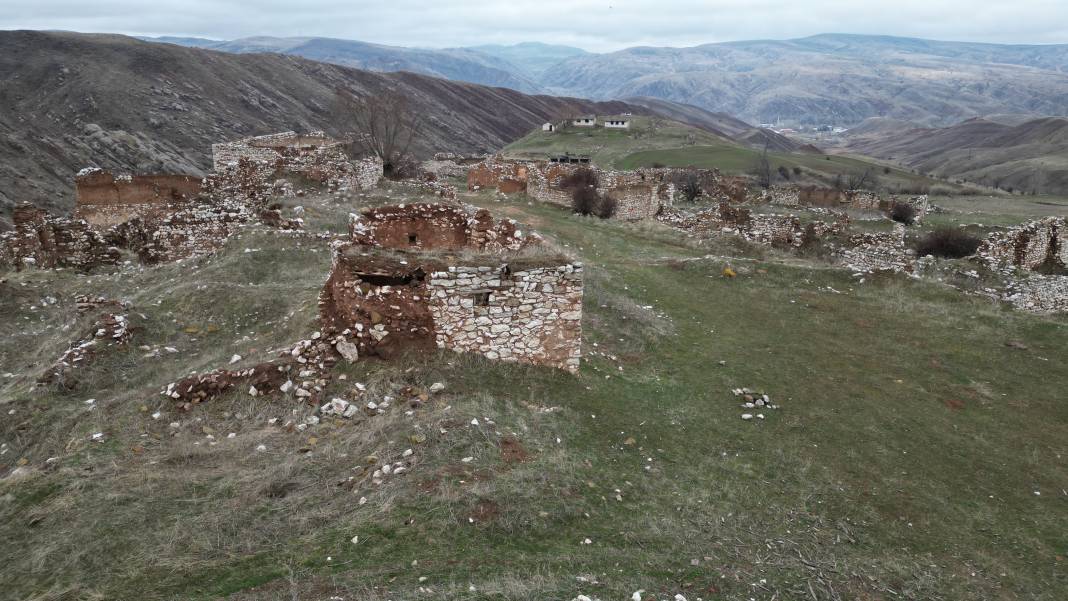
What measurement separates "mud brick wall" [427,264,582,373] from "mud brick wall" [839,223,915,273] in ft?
56.6

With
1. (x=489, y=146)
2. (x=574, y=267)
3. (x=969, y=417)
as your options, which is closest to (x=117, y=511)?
(x=574, y=267)

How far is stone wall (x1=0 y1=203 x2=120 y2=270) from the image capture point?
18750 mm

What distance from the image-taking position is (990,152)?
131 metres

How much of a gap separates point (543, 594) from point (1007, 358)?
1492 centimetres

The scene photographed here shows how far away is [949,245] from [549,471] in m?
27.5

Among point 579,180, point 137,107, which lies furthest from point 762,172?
point 137,107

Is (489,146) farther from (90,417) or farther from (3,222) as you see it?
(90,417)

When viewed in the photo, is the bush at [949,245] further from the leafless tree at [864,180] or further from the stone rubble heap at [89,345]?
the leafless tree at [864,180]

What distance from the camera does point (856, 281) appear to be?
20484 mm

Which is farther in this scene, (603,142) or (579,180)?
(603,142)

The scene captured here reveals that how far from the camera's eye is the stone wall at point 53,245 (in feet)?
61.5

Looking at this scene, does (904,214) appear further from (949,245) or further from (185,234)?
(185,234)

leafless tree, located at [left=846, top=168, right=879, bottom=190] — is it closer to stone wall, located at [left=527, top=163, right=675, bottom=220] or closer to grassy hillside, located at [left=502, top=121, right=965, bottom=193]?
grassy hillside, located at [left=502, top=121, right=965, bottom=193]

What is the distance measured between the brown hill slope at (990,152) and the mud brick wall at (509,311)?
104480 millimetres
